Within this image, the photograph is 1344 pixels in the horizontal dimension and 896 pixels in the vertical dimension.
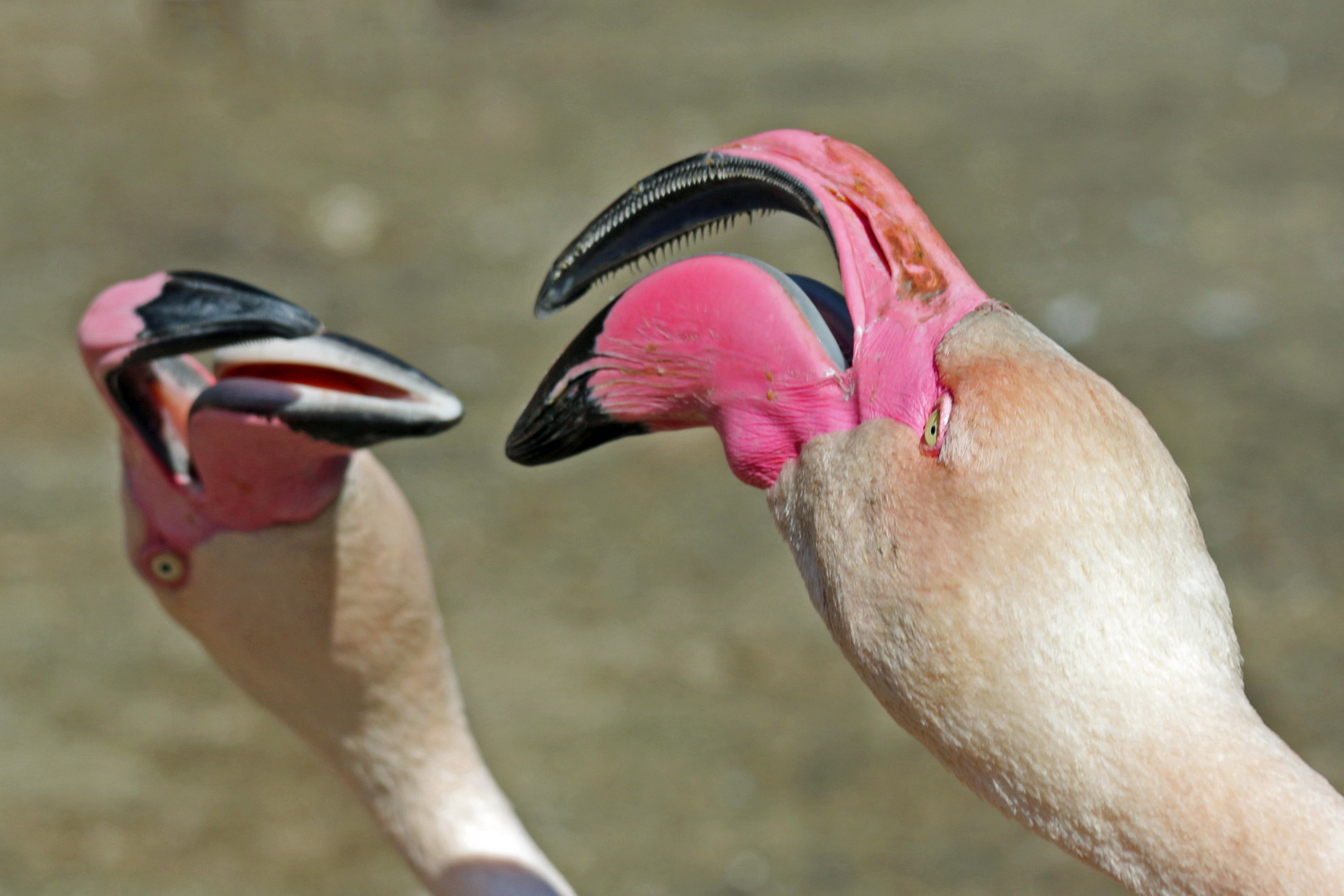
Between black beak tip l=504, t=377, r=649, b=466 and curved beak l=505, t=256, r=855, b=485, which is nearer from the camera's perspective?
curved beak l=505, t=256, r=855, b=485

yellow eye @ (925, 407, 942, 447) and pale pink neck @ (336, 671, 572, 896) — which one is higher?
yellow eye @ (925, 407, 942, 447)

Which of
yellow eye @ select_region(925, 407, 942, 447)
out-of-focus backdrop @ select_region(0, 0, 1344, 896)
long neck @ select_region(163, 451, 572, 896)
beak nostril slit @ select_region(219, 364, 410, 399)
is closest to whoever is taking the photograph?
yellow eye @ select_region(925, 407, 942, 447)

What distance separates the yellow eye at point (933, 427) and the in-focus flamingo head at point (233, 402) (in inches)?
33.1

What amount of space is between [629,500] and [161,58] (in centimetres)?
621

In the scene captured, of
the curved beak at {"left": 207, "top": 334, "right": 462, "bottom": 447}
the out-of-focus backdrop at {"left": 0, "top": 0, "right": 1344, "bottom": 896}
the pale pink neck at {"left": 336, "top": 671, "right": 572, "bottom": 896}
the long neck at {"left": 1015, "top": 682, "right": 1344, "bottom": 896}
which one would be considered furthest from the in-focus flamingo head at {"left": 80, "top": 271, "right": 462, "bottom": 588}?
the out-of-focus backdrop at {"left": 0, "top": 0, "right": 1344, "bottom": 896}

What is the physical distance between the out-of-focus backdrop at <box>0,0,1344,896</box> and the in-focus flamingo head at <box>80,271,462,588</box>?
284cm

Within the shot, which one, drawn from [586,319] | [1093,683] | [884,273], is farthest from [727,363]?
[586,319]

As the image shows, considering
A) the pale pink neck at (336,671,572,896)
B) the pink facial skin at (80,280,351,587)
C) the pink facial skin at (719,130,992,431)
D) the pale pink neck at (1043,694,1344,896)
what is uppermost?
the pink facial skin at (719,130,992,431)

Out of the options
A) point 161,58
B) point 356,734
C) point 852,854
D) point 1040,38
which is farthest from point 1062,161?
point 356,734

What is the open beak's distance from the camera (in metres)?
2.01

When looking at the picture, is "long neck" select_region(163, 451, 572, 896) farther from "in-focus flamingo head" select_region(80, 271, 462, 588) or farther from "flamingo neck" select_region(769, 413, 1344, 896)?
"flamingo neck" select_region(769, 413, 1344, 896)

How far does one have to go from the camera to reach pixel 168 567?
2.34 m

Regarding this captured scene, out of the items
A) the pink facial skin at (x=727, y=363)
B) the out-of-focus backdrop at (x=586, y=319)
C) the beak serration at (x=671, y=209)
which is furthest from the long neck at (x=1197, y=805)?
the out-of-focus backdrop at (x=586, y=319)

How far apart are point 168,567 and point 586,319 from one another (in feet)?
15.3
